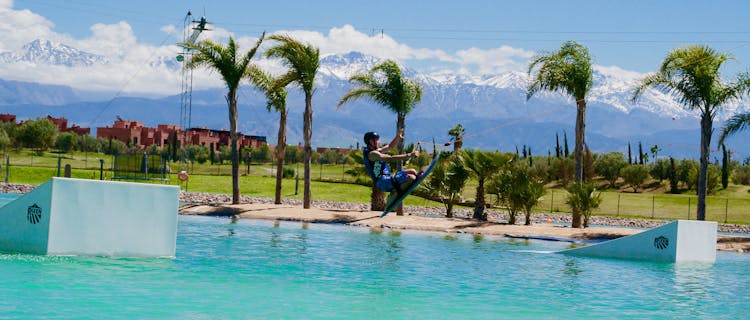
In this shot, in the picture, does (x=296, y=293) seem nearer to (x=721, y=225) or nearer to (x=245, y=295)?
(x=245, y=295)

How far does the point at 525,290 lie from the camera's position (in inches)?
681

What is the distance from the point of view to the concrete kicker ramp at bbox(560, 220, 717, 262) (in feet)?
78.9

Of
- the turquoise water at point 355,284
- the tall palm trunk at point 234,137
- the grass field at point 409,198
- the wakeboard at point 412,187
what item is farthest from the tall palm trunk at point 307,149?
the wakeboard at point 412,187

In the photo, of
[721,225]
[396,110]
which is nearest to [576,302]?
[396,110]

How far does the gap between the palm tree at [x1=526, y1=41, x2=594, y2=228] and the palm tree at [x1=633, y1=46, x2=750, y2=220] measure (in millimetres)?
2091

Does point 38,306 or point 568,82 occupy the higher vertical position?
point 568,82

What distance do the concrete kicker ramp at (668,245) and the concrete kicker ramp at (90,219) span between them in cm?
1254

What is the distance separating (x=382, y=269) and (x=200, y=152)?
349 ft

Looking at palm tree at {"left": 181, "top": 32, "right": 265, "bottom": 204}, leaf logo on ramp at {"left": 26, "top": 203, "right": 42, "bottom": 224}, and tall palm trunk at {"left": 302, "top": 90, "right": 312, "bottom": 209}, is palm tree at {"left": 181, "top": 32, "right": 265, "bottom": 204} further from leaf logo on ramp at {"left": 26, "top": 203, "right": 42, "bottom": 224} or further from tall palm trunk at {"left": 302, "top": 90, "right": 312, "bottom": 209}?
leaf logo on ramp at {"left": 26, "top": 203, "right": 42, "bottom": 224}

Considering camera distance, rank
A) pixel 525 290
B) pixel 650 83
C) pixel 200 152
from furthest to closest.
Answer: pixel 200 152, pixel 650 83, pixel 525 290

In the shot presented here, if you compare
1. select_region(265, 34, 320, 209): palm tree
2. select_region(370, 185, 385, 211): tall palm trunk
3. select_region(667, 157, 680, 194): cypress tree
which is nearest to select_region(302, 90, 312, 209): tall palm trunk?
select_region(265, 34, 320, 209): palm tree

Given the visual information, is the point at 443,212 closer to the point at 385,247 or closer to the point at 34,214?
the point at 385,247

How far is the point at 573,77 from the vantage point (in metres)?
34.2

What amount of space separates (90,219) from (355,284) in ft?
18.6
